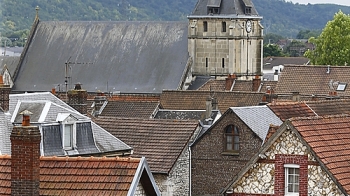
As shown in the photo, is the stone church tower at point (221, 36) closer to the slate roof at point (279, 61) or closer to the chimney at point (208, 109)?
the chimney at point (208, 109)

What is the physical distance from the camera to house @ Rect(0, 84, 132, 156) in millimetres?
33656

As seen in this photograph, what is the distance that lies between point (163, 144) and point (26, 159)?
2124 cm

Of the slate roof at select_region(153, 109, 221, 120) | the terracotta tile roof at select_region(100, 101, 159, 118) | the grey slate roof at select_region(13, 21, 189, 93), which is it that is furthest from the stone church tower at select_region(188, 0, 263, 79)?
the slate roof at select_region(153, 109, 221, 120)

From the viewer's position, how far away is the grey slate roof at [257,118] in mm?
40125

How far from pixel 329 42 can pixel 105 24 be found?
24.5m

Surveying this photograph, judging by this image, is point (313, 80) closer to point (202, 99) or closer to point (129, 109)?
point (202, 99)

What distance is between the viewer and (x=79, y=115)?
3597 cm

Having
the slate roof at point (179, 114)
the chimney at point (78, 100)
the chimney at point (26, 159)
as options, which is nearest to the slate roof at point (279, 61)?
the slate roof at point (179, 114)

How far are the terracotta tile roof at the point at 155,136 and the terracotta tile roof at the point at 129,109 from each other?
9.30 meters

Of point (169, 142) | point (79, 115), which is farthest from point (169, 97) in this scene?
point (79, 115)

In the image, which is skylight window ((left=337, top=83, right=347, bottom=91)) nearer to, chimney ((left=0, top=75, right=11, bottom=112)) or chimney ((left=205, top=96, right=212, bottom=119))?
chimney ((left=205, top=96, right=212, bottom=119))

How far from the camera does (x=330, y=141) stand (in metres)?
26.2

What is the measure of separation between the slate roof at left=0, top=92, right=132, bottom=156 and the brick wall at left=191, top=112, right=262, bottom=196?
5075 millimetres

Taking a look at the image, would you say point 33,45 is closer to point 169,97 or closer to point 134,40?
point 134,40
